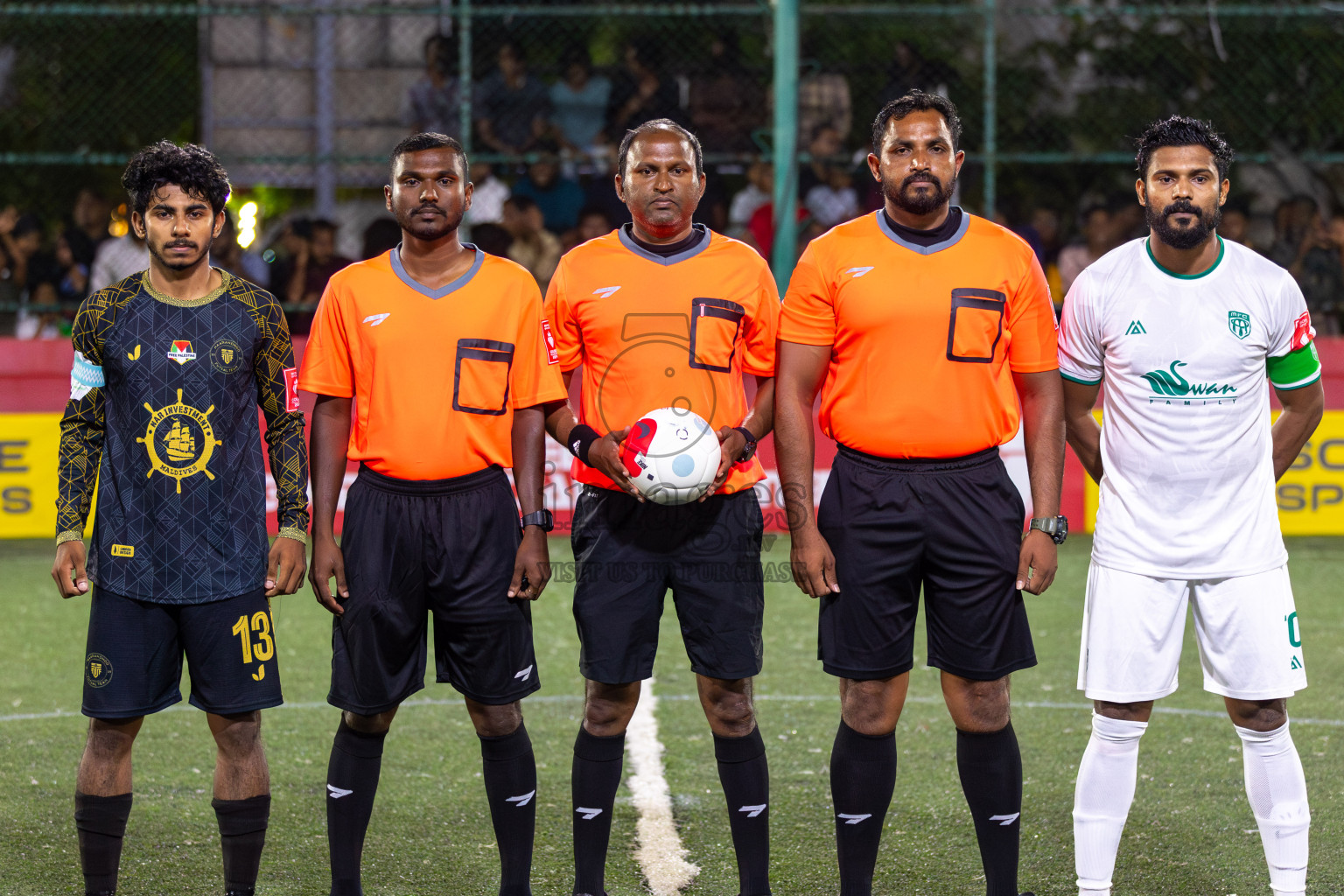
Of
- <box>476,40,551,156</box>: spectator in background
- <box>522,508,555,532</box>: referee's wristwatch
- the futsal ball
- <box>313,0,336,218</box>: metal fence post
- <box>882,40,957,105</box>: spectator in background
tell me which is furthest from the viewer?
<box>313,0,336,218</box>: metal fence post

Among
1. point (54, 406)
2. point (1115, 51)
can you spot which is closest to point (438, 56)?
point (54, 406)

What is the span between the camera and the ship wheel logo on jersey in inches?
153

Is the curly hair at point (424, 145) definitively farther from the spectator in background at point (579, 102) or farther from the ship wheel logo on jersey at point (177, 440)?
the spectator in background at point (579, 102)

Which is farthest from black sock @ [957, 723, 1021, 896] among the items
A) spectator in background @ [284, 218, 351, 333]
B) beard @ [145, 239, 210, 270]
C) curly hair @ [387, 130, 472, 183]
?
spectator in background @ [284, 218, 351, 333]

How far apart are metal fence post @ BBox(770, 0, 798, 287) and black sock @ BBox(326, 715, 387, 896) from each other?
244 inches

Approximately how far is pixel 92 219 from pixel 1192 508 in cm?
973

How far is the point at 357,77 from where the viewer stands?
12.9 meters

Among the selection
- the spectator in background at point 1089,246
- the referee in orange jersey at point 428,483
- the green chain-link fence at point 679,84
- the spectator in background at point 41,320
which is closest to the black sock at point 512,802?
the referee in orange jersey at point 428,483

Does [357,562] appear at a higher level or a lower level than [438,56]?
lower

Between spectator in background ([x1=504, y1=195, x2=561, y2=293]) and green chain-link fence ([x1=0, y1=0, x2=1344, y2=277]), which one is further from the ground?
green chain-link fence ([x1=0, y1=0, x2=1344, y2=277])

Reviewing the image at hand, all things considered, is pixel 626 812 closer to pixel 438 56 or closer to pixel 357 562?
pixel 357 562

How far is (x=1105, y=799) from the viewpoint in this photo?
3.93 meters

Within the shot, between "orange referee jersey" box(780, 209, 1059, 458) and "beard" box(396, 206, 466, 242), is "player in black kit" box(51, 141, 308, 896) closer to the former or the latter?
"beard" box(396, 206, 466, 242)

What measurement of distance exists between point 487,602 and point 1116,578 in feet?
5.36
